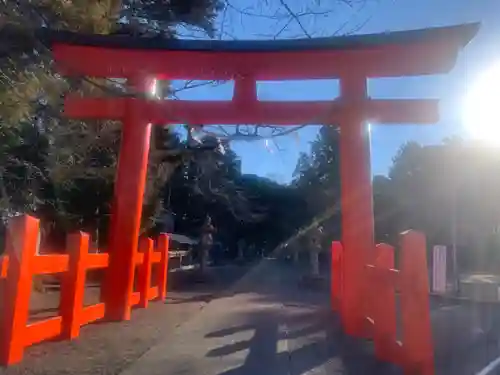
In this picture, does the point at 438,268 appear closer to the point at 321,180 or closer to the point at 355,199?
the point at 355,199

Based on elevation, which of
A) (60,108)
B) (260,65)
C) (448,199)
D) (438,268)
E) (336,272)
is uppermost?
(448,199)

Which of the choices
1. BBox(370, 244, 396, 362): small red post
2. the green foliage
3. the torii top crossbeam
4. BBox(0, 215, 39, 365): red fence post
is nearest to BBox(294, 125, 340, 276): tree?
the green foliage

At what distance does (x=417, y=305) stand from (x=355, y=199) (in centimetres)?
292

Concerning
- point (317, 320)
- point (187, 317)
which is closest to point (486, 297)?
point (317, 320)

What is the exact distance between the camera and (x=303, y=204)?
34469mm

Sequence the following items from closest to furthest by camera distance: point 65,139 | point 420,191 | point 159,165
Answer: point 65,139, point 159,165, point 420,191

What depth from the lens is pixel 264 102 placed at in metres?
7.52

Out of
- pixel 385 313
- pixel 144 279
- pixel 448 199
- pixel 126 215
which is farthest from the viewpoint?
pixel 448 199

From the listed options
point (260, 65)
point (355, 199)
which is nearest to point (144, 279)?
point (355, 199)

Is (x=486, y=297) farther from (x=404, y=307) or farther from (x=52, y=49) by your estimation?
(x=52, y=49)

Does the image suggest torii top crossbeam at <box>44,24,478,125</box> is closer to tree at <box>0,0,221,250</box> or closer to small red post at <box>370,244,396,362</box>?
tree at <box>0,0,221,250</box>

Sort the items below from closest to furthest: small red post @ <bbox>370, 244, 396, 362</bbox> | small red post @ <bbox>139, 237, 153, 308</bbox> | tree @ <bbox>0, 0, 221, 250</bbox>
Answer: small red post @ <bbox>370, 244, 396, 362</bbox>, tree @ <bbox>0, 0, 221, 250</bbox>, small red post @ <bbox>139, 237, 153, 308</bbox>

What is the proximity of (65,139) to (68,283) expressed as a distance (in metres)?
5.40

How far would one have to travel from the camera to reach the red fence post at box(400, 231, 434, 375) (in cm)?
421
